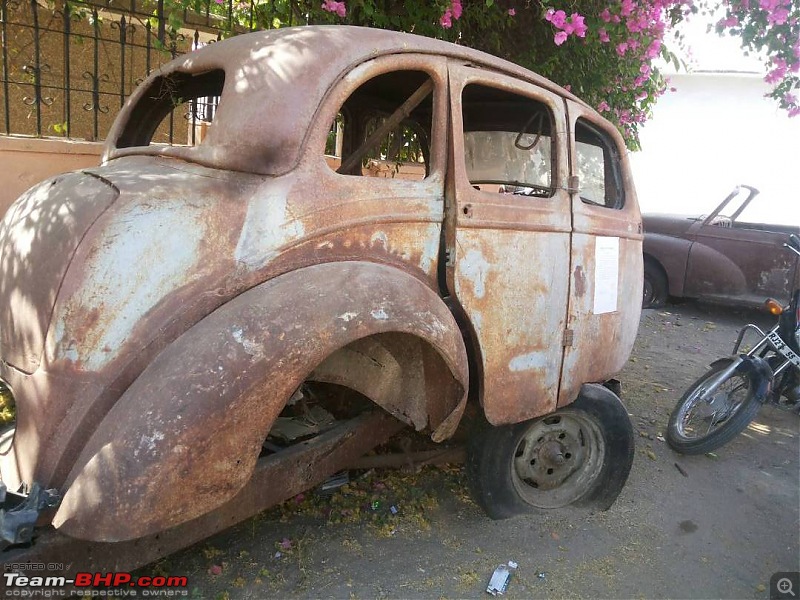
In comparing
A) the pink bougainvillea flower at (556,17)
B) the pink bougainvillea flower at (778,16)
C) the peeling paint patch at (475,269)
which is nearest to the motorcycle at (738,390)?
the pink bougainvillea flower at (778,16)

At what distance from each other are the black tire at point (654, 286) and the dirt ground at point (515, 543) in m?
4.77

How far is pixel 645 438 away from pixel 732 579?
159cm

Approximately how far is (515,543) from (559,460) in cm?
51

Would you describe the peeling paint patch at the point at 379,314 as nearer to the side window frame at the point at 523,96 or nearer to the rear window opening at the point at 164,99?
the side window frame at the point at 523,96

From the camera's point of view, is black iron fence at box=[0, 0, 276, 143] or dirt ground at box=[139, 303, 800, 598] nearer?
dirt ground at box=[139, 303, 800, 598]

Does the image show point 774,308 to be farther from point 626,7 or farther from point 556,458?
point 626,7

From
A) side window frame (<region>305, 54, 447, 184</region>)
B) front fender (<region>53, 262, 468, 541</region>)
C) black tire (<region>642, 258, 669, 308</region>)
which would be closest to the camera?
front fender (<region>53, 262, 468, 541</region>)

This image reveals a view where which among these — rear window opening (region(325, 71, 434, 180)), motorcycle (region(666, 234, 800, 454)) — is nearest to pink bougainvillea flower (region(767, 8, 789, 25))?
motorcycle (region(666, 234, 800, 454))

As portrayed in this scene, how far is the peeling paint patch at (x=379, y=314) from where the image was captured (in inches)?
79.2

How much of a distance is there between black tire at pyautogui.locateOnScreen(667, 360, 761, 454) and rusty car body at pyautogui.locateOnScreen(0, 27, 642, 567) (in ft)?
4.15

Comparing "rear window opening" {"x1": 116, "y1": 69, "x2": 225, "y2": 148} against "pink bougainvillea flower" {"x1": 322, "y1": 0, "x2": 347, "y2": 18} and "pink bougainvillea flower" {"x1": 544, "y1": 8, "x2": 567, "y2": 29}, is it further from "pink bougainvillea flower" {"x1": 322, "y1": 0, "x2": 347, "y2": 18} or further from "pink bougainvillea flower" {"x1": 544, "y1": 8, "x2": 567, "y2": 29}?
"pink bougainvillea flower" {"x1": 544, "y1": 8, "x2": 567, "y2": 29}

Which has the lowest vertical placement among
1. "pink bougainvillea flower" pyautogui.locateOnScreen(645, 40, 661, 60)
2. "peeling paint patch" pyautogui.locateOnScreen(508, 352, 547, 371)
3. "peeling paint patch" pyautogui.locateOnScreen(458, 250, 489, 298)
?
"peeling paint patch" pyautogui.locateOnScreen(508, 352, 547, 371)

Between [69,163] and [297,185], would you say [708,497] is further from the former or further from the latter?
[69,163]

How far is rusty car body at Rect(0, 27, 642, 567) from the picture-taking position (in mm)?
1714
